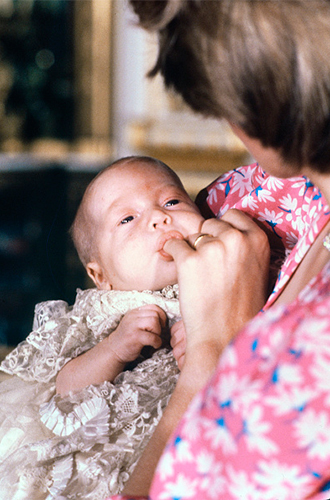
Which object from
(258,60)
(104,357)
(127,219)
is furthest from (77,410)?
(258,60)

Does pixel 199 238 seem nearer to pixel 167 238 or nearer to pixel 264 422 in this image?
pixel 167 238

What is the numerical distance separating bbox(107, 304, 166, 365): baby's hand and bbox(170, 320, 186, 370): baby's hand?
28 mm

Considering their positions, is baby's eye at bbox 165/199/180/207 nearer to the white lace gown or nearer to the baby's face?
the baby's face

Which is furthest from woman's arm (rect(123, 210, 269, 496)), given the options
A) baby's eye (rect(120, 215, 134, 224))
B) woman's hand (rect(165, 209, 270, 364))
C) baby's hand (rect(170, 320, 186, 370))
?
baby's eye (rect(120, 215, 134, 224))

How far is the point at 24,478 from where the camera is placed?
713 millimetres

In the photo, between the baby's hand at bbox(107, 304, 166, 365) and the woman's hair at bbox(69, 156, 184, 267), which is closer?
the baby's hand at bbox(107, 304, 166, 365)

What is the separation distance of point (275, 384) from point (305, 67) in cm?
31

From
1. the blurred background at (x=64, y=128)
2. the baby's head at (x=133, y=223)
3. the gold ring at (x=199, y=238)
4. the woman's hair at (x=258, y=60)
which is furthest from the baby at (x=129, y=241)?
the blurred background at (x=64, y=128)

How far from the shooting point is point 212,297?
72 cm

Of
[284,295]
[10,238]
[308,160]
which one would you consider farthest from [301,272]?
[10,238]

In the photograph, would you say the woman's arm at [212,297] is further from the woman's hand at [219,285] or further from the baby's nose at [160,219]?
the baby's nose at [160,219]

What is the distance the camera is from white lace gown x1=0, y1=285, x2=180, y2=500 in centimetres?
71

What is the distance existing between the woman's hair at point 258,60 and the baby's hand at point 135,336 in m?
0.40

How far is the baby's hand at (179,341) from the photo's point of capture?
0.82 metres
